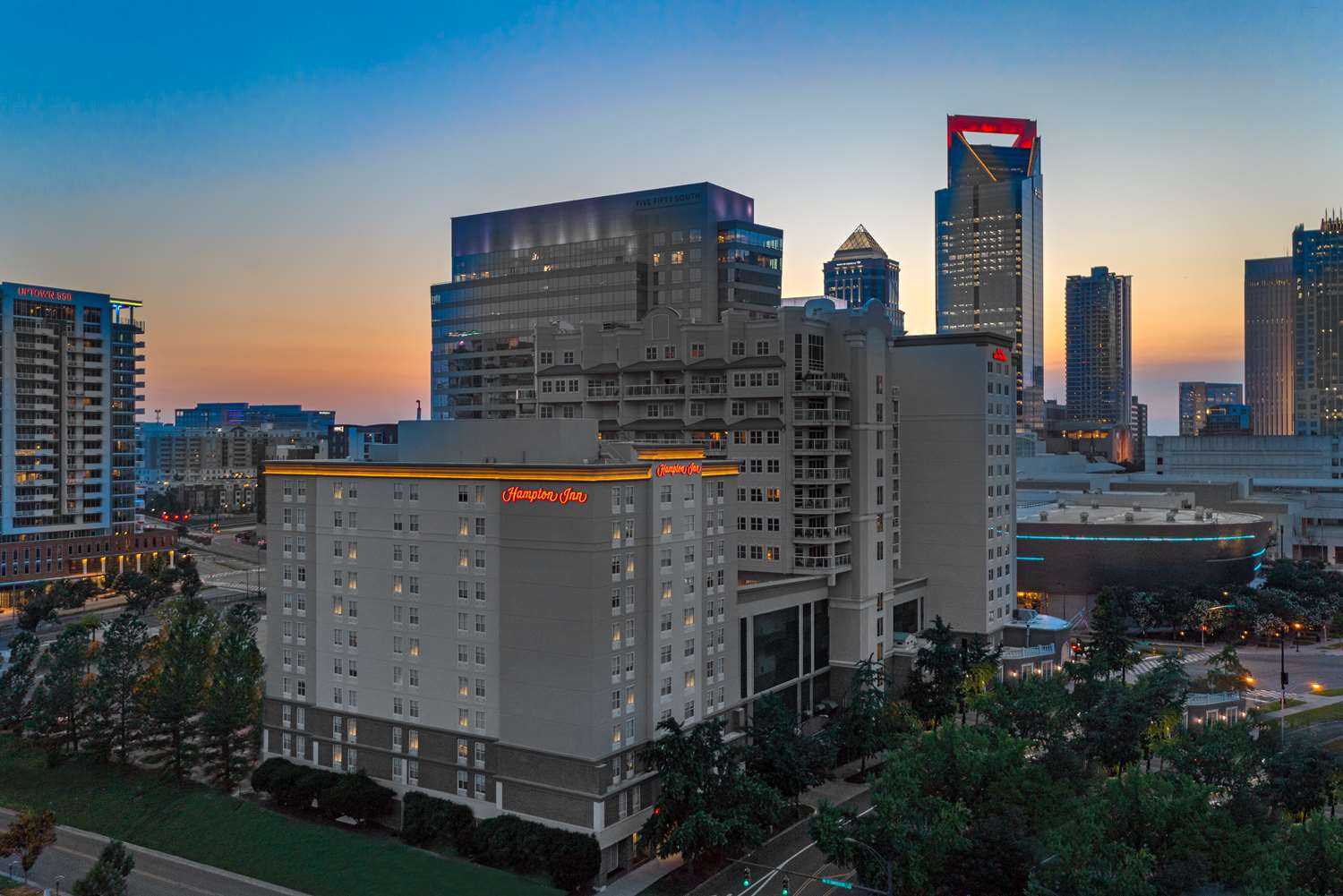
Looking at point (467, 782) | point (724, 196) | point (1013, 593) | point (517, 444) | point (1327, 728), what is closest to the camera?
point (467, 782)

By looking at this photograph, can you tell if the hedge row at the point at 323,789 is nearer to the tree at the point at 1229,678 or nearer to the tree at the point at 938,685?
the tree at the point at 938,685

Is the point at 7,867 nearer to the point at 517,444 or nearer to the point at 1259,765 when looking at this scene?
the point at 517,444

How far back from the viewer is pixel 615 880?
7281 cm

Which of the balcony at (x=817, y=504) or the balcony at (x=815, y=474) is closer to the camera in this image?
the balcony at (x=817, y=504)

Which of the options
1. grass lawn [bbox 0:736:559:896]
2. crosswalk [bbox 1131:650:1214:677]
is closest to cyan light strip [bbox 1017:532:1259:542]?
crosswalk [bbox 1131:650:1214:677]

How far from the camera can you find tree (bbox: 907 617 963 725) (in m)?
102

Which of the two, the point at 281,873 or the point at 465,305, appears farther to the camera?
the point at 465,305

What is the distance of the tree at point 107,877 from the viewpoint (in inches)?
2515

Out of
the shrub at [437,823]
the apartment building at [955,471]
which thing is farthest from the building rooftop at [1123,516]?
the shrub at [437,823]

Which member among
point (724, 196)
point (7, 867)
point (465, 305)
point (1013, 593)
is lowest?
point (7, 867)

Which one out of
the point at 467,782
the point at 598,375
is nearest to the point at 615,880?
the point at 467,782

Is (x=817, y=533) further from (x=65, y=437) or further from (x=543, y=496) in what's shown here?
(x=65, y=437)

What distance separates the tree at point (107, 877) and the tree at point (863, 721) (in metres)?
57.2

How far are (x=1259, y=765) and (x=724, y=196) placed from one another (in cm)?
12453
